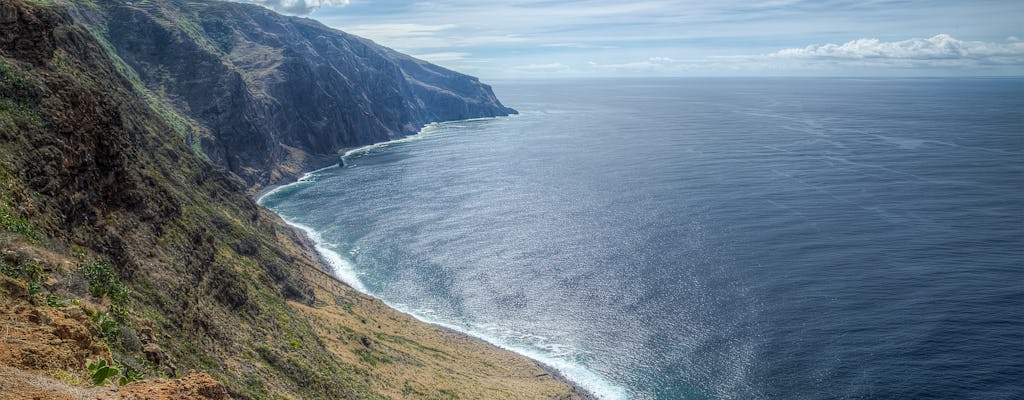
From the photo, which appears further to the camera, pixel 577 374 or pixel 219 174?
pixel 219 174

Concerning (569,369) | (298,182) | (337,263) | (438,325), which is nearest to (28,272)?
(569,369)

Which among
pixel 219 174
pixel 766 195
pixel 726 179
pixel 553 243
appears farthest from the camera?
pixel 726 179

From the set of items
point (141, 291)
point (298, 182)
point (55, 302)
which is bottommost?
point (298, 182)

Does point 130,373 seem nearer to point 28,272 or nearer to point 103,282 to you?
point 28,272

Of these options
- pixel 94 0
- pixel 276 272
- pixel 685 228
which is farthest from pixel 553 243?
pixel 94 0

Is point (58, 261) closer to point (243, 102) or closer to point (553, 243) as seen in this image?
point (553, 243)

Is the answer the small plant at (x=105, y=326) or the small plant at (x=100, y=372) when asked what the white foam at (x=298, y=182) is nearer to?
the small plant at (x=105, y=326)
